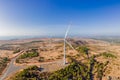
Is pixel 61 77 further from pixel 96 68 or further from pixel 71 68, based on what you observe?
pixel 96 68

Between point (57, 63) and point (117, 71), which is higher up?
point (57, 63)

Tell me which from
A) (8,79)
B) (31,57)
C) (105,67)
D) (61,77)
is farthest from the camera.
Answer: (31,57)

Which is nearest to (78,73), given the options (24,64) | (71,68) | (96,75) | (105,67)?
(71,68)

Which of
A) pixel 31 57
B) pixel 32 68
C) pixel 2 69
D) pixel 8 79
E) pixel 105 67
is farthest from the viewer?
pixel 31 57

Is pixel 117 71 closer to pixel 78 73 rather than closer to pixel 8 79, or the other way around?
pixel 78 73

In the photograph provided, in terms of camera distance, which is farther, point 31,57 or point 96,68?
point 31,57

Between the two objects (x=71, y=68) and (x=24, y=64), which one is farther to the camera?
(x=24, y=64)

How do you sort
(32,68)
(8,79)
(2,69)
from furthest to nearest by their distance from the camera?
(2,69) → (32,68) → (8,79)

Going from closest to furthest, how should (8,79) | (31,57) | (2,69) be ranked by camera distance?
(8,79) < (2,69) < (31,57)

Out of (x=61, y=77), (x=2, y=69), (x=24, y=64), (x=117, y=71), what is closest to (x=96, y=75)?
(x=117, y=71)
